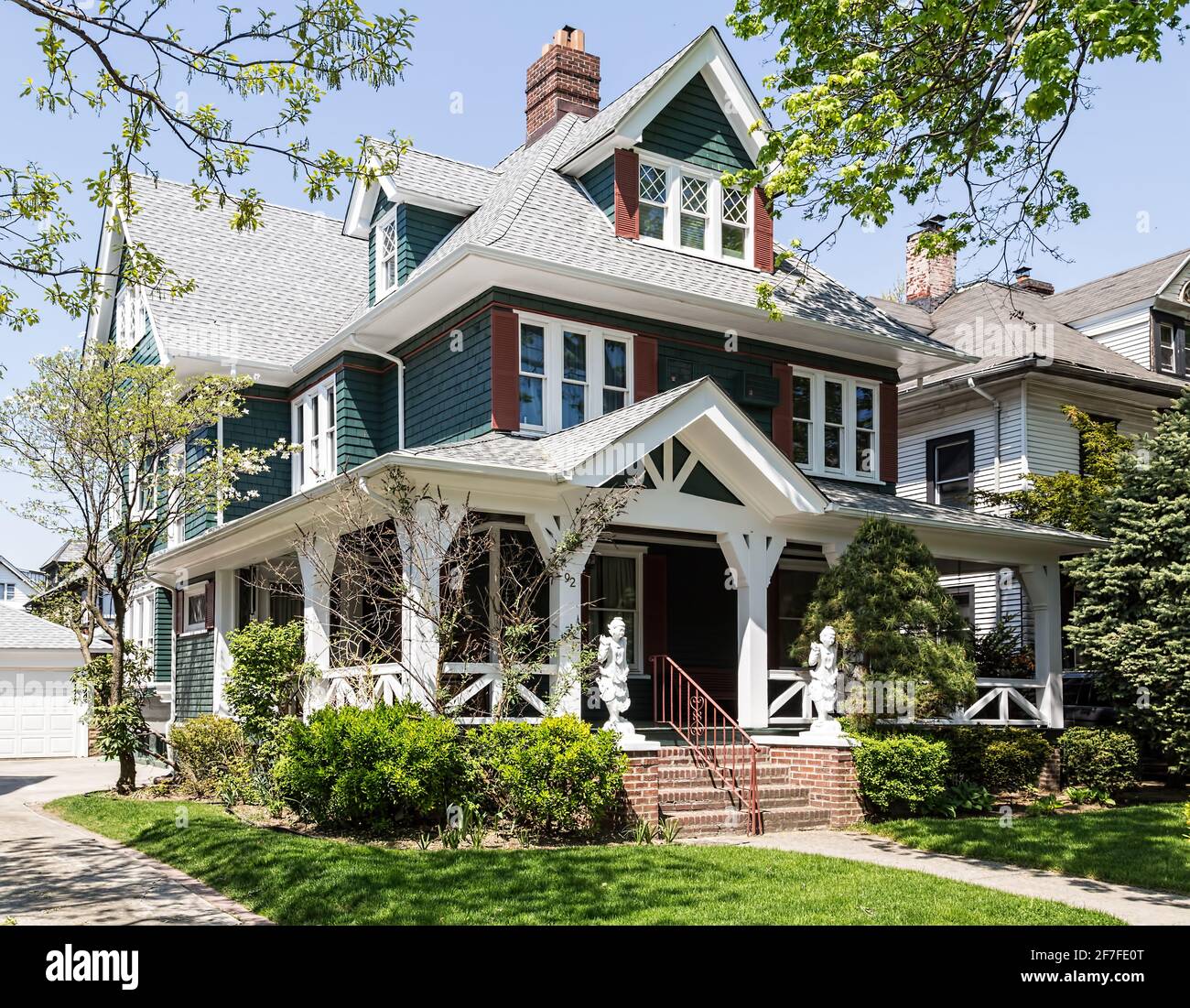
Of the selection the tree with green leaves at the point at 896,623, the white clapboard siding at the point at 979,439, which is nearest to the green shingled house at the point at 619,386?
the tree with green leaves at the point at 896,623

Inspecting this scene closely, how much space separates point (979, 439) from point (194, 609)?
15.9m

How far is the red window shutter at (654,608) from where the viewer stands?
17.3 meters

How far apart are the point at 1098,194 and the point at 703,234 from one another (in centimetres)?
566

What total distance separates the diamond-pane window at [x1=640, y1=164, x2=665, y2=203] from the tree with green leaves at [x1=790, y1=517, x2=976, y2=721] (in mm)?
6236

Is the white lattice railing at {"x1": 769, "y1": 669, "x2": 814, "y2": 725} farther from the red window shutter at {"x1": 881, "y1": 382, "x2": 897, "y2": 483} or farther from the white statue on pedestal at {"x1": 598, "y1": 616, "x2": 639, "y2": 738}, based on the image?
the red window shutter at {"x1": 881, "y1": 382, "x2": 897, "y2": 483}

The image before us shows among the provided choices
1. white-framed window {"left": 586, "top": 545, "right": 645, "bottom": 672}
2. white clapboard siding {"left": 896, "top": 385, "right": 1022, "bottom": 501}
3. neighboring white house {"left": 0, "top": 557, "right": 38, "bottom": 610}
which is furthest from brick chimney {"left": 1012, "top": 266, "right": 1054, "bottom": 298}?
neighboring white house {"left": 0, "top": 557, "right": 38, "bottom": 610}

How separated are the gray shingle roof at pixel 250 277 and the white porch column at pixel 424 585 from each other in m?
9.25

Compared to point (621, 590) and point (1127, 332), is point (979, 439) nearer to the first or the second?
point (1127, 332)

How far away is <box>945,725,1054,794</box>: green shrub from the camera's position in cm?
1442

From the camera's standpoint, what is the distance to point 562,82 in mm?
20984

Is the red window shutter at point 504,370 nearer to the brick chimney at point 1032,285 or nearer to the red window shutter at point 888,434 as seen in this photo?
the red window shutter at point 888,434

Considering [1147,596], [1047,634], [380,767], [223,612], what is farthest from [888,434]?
[223,612]

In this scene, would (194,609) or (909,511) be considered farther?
(194,609)
